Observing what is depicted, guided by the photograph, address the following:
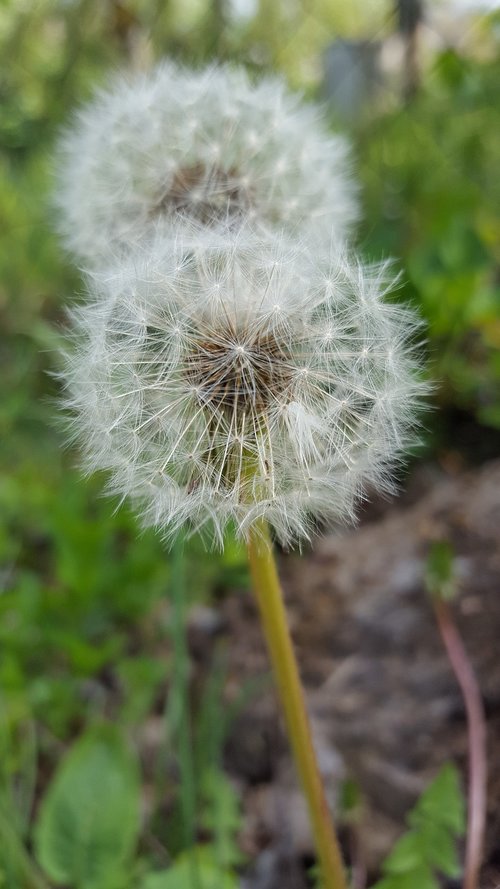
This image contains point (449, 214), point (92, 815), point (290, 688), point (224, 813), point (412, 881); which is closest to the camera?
point (290, 688)

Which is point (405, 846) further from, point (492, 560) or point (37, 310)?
point (37, 310)

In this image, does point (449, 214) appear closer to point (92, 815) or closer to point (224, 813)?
point (224, 813)

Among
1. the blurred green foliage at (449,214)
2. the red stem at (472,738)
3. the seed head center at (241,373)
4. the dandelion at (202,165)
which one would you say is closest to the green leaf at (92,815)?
the red stem at (472,738)

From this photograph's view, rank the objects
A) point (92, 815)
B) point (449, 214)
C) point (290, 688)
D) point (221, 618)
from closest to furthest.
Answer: point (290, 688), point (92, 815), point (221, 618), point (449, 214)

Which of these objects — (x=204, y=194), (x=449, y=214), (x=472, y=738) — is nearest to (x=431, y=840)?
(x=472, y=738)

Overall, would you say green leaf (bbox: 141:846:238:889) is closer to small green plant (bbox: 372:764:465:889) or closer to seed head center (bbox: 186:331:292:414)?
small green plant (bbox: 372:764:465:889)

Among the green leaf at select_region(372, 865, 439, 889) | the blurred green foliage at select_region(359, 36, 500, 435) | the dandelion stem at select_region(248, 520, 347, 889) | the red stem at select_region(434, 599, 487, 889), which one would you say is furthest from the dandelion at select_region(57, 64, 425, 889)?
the blurred green foliage at select_region(359, 36, 500, 435)
